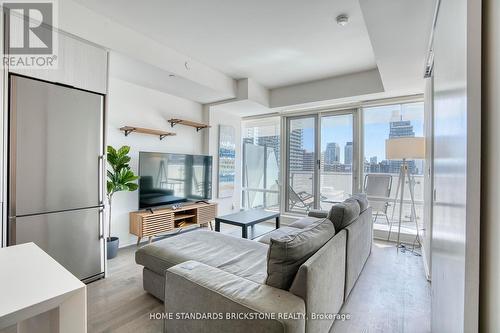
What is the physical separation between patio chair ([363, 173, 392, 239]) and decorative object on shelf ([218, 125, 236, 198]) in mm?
2702

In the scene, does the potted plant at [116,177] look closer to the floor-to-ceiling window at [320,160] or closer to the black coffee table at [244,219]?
the black coffee table at [244,219]

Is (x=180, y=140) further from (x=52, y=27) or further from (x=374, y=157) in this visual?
(x=374, y=157)

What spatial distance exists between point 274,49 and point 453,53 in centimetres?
245

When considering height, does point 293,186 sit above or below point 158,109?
below

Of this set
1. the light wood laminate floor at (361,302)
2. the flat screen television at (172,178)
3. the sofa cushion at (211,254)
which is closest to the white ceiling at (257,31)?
the flat screen television at (172,178)

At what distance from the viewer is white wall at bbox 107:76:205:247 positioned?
3465mm

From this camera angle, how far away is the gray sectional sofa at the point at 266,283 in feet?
3.90

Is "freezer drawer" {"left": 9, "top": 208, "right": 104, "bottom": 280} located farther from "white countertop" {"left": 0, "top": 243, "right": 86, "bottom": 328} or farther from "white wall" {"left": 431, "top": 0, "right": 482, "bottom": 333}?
"white wall" {"left": 431, "top": 0, "right": 482, "bottom": 333}

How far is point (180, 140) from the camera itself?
446 centimetres

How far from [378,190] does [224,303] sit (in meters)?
3.81

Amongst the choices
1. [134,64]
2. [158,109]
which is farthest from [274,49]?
[158,109]

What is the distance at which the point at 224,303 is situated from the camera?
1.24 m

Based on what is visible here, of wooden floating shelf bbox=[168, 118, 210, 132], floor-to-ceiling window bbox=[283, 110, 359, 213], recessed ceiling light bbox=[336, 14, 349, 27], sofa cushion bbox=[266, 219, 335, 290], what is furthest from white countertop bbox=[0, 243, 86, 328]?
floor-to-ceiling window bbox=[283, 110, 359, 213]

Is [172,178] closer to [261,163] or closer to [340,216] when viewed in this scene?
[261,163]
